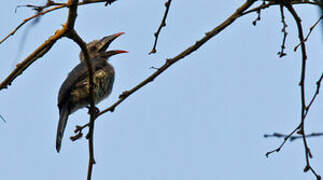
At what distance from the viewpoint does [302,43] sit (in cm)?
253

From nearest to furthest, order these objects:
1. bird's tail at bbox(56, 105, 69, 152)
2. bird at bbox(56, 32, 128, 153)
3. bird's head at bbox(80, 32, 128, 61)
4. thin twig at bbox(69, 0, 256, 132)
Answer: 1. thin twig at bbox(69, 0, 256, 132)
2. bird's tail at bbox(56, 105, 69, 152)
3. bird at bbox(56, 32, 128, 153)
4. bird's head at bbox(80, 32, 128, 61)

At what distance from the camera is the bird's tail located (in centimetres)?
413

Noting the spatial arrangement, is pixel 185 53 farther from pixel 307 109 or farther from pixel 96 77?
pixel 96 77

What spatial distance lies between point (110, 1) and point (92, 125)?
0.80 meters

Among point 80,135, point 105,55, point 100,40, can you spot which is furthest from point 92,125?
point 100,40

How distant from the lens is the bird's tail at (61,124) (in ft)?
13.5

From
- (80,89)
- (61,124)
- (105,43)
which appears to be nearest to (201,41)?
(61,124)

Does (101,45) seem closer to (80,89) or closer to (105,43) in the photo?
(105,43)

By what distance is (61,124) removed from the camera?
4.32m

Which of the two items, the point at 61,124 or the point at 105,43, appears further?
the point at 105,43

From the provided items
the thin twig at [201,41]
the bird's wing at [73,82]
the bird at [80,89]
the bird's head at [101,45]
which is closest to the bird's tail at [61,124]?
the bird at [80,89]

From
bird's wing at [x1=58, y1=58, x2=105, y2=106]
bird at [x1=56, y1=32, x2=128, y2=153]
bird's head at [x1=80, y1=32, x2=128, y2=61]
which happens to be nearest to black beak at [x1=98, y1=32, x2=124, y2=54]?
bird's head at [x1=80, y1=32, x2=128, y2=61]

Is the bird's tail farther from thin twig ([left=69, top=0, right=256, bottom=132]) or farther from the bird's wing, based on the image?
thin twig ([left=69, top=0, right=256, bottom=132])

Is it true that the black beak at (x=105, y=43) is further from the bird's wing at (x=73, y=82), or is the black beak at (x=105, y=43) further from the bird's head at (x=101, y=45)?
the bird's wing at (x=73, y=82)
